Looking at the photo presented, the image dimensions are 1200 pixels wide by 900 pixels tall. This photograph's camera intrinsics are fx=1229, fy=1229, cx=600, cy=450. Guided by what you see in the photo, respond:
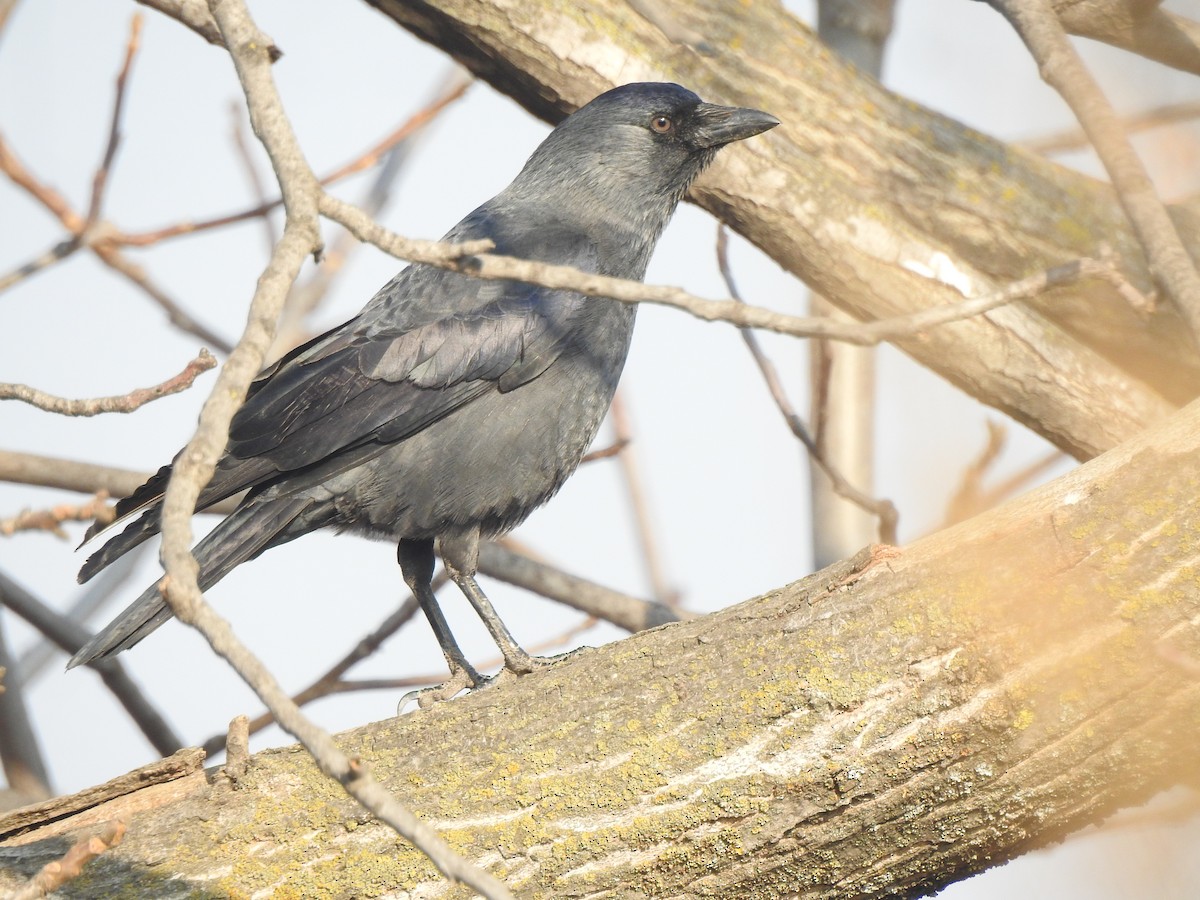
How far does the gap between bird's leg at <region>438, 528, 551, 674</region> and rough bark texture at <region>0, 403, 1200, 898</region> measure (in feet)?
5.11

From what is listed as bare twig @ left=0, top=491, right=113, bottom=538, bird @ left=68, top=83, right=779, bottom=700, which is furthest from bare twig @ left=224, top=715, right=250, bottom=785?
bird @ left=68, top=83, right=779, bottom=700

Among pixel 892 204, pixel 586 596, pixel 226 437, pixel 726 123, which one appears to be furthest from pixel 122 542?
pixel 892 204

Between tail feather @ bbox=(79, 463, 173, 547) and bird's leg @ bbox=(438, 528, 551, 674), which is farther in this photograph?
bird's leg @ bbox=(438, 528, 551, 674)

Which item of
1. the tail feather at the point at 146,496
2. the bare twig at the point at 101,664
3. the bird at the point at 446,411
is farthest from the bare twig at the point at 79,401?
the bare twig at the point at 101,664

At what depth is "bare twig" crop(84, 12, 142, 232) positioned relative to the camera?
4348 millimetres

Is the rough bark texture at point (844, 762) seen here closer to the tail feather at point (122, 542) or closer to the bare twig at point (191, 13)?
the tail feather at point (122, 542)

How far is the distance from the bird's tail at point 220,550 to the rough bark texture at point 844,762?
869mm

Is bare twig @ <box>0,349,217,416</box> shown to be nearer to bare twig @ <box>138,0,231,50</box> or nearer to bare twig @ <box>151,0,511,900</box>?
bare twig @ <box>151,0,511,900</box>

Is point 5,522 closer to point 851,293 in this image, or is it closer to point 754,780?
point 754,780

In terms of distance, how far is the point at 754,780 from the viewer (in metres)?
2.96

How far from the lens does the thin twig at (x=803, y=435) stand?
467 centimetres

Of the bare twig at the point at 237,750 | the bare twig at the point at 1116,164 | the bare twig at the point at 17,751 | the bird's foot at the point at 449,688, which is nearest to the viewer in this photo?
the bare twig at the point at 237,750

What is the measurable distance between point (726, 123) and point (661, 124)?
492 millimetres

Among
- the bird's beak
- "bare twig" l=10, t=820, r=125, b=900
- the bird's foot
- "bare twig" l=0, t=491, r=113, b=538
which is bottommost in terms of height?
"bare twig" l=10, t=820, r=125, b=900
